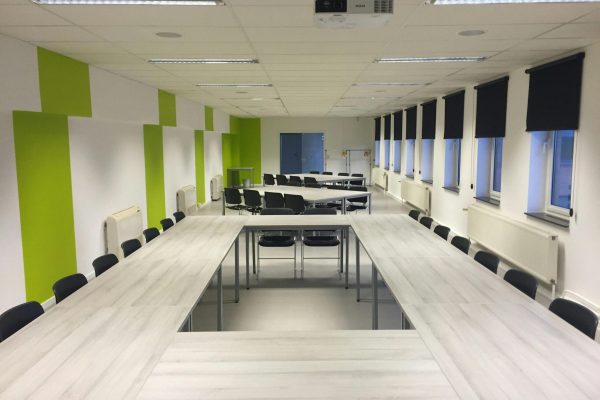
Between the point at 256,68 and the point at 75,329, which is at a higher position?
the point at 256,68

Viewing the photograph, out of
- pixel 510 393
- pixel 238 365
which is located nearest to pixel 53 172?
pixel 238 365

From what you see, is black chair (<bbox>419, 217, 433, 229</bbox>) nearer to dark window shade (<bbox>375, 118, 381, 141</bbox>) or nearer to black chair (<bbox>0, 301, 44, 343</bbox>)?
black chair (<bbox>0, 301, 44, 343</bbox>)

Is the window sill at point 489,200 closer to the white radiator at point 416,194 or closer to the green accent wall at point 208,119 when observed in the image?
the white radiator at point 416,194

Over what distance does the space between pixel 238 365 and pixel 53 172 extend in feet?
13.1

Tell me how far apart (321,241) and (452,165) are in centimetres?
445

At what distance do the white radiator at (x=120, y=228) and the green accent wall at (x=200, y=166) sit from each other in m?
5.00

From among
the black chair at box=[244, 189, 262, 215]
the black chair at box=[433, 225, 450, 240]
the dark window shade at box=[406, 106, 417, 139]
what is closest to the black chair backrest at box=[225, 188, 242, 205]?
the black chair at box=[244, 189, 262, 215]

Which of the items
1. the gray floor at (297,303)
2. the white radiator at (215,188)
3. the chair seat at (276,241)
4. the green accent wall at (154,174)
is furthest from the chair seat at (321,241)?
the white radiator at (215,188)

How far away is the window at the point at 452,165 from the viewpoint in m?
9.49

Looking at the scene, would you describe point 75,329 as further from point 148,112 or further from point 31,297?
point 148,112

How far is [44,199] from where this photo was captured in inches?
195

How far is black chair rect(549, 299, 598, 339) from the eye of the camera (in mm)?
2537

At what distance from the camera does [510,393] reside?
1.85m

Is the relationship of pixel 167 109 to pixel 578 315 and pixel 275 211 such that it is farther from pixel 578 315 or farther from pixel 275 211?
pixel 578 315
